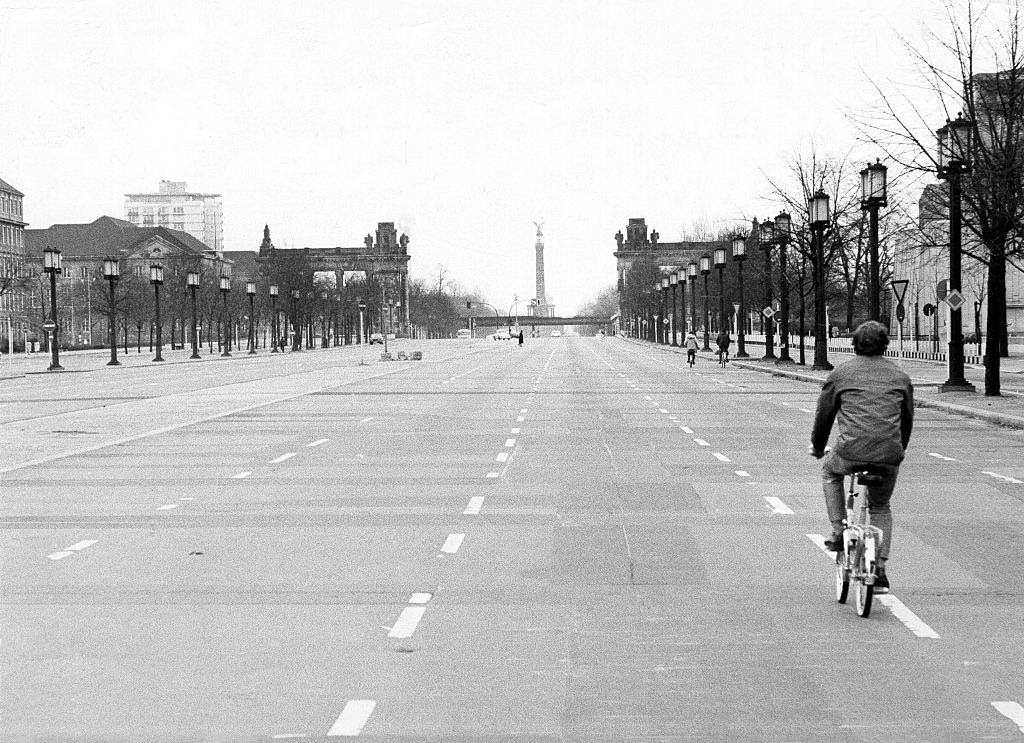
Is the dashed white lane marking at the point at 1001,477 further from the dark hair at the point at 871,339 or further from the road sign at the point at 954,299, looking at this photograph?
the road sign at the point at 954,299

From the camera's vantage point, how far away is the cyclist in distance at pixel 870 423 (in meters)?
8.34

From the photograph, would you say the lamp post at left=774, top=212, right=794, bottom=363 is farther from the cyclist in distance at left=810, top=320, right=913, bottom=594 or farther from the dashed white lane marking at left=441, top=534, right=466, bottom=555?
the cyclist in distance at left=810, top=320, right=913, bottom=594

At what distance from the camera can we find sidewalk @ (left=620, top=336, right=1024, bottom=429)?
2582 cm

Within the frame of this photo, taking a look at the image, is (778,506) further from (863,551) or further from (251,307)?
(251,307)

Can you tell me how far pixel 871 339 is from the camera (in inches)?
334

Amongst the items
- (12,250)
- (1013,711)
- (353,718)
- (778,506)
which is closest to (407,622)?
(353,718)

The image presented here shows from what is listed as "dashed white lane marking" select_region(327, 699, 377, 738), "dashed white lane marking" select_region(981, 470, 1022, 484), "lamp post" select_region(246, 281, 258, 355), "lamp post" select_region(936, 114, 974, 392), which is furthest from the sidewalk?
"lamp post" select_region(246, 281, 258, 355)

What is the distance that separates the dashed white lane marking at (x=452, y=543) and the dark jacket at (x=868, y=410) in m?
3.47

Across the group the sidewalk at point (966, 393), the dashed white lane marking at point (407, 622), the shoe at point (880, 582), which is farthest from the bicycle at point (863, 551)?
the sidewalk at point (966, 393)

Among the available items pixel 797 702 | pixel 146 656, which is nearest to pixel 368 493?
pixel 146 656

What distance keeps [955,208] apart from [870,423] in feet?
78.8

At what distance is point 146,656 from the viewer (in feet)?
24.2

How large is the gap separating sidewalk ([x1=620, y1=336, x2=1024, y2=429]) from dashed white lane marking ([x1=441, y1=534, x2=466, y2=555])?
5545 millimetres

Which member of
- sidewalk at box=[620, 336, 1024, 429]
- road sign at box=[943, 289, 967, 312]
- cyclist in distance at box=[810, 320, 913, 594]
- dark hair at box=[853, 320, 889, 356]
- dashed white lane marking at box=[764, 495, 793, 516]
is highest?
road sign at box=[943, 289, 967, 312]
